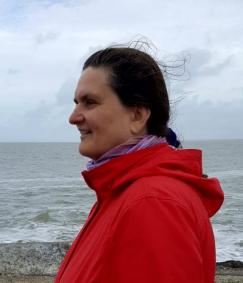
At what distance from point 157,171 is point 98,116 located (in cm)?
35

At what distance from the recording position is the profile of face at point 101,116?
2.02m

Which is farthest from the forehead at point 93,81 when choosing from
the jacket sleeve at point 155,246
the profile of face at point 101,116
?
the jacket sleeve at point 155,246

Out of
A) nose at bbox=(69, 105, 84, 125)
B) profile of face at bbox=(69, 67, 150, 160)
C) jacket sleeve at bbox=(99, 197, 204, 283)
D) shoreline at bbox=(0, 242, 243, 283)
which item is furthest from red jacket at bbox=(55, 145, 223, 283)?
shoreline at bbox=(0, 242, 243, 283)

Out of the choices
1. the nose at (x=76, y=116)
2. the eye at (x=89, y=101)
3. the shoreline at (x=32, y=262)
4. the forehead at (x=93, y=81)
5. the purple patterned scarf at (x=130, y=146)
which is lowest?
the shoreline at (x=32, y=262)

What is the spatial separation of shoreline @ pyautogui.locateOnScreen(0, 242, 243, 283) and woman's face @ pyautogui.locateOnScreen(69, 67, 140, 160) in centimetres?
724

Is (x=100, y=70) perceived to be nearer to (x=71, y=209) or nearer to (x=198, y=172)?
(x=198, y=172)

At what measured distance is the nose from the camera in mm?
2117

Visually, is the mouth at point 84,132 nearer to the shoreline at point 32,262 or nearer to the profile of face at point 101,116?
the profile of face at point 101,116

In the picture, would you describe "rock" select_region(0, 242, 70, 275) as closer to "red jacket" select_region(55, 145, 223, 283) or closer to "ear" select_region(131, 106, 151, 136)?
"red jacket" select_region(55, 145, 223, 283)

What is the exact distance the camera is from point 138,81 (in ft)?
6.72

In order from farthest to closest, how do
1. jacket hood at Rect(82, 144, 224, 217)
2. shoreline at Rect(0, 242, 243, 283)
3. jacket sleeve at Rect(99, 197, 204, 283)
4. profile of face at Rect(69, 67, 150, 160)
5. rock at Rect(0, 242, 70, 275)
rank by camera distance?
1. rock at Rect(0, 242, 70, 275)
2. shoreline at Rect(0, 242, 243, 283)
3. profile of face at Rect(69, 67, 150, 160)
4. jacket hood at Rect(82, 144, 224, 217)
5. jacket sleeve at Rect(99, 197, 204, 283)

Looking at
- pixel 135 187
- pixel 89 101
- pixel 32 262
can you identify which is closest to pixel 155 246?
pixel 135 187

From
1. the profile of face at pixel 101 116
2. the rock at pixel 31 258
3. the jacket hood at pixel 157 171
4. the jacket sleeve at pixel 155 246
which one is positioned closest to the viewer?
the jacket sleeve at pixel 155 246

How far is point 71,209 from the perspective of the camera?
87.4 ft
